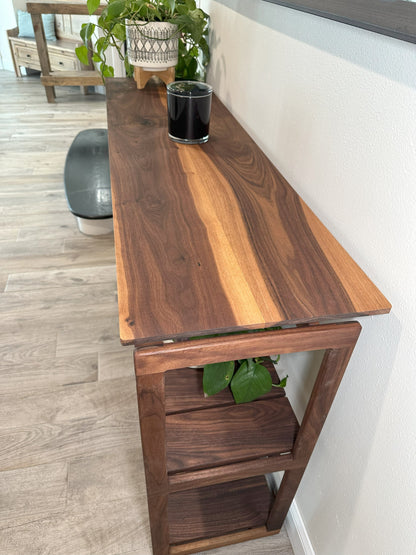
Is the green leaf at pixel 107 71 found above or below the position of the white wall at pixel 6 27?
above

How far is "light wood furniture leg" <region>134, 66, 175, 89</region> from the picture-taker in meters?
1.43

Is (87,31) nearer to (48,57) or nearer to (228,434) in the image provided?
(228,434)

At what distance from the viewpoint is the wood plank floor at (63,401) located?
1111 mm

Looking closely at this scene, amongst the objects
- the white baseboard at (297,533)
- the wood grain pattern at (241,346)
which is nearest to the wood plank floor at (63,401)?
the white baseboard at (297,533)

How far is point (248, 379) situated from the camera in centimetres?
87

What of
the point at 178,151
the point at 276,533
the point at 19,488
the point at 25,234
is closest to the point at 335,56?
the point at 178,151

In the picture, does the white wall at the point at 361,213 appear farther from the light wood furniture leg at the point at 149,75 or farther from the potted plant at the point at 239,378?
the light wood furniture leg at the point at 149,75

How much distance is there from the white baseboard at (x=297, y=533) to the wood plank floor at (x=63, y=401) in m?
0.04

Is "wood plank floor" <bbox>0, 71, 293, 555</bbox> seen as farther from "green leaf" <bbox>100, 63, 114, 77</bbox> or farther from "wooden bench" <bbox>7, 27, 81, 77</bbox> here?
"wooden bench" <bbox>7, 27, 81, 77</bbox>

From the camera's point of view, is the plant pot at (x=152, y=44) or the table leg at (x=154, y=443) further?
the plant pot at (x=152, y=44)

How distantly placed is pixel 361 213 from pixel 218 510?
0.87 m

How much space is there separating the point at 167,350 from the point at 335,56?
577mm

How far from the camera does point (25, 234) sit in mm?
2172

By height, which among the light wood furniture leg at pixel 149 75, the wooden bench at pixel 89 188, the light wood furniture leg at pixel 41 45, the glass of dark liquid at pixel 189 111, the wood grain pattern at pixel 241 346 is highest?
the glass of dark liquid at pixel 189 111
